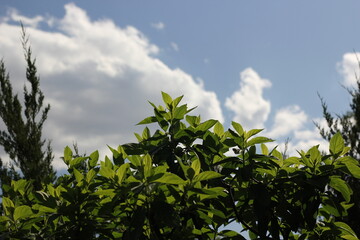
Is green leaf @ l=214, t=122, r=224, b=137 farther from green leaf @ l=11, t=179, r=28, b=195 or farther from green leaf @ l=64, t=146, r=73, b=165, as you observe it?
green leaf @ l=11, t=179, r=28, b=195

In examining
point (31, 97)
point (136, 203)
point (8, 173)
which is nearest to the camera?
point (136, 203)

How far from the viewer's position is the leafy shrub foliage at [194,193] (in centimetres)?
233

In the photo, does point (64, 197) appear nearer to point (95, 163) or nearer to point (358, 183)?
point (95, 163)

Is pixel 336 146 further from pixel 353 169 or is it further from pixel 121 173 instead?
pixel 121 173

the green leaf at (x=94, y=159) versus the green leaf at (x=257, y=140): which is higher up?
the green leaf at (x=257, y=140)

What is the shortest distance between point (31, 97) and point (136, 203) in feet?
45.7

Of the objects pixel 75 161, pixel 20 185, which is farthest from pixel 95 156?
pixel 20 185

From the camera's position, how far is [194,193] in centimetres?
237

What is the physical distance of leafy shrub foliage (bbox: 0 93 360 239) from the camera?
7.65 ft

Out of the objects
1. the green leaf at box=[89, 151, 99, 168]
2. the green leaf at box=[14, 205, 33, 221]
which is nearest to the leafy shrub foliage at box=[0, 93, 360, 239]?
the green leaf at box=[14, 205, 33, 221]

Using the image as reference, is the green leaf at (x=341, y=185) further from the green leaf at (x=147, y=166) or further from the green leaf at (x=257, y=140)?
the green leaf at (x=147, y=166)

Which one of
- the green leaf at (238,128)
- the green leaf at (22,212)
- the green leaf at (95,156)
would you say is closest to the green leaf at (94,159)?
the green leaf at (95,156)

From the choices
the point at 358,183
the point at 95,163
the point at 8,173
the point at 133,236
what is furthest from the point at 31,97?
the point at 133,236

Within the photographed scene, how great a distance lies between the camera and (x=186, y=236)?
2463 mm
